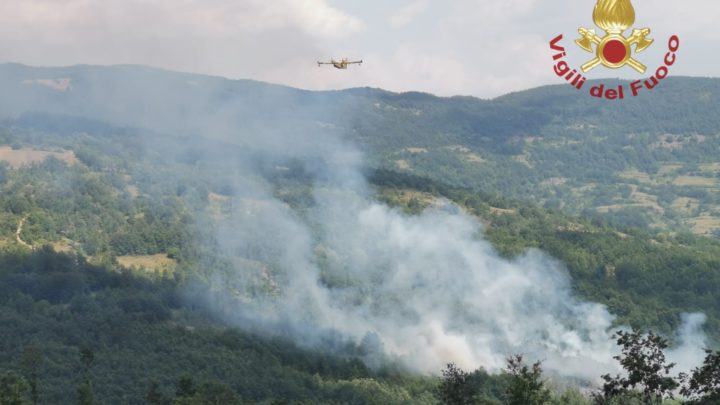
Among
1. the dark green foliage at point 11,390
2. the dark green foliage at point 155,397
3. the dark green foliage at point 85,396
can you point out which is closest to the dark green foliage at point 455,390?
the dark green foliage at point 11,390

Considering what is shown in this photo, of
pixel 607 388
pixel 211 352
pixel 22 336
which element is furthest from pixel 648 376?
pixel 22 336

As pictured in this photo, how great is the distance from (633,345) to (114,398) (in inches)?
3157

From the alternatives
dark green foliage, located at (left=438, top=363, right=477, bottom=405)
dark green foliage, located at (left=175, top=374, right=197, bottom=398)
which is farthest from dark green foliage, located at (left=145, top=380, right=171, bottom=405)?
dark green foliage, located at (left=438, top=363, right=477, bottom=405)

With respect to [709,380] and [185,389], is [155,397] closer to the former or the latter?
[185,389]

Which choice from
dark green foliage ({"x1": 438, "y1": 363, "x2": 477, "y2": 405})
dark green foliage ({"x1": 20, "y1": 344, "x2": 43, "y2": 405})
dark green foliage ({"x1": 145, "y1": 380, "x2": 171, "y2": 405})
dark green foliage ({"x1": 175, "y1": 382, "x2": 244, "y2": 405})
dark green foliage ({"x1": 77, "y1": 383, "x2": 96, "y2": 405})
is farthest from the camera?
dark green foliage ({"x1": 20, "y1": 344, "x2": 43, "y2": 405})

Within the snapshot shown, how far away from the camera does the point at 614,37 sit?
307ft

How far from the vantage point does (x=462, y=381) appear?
320ft

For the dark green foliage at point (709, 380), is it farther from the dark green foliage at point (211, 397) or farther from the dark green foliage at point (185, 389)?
the dark green foliage at point (185, 389)

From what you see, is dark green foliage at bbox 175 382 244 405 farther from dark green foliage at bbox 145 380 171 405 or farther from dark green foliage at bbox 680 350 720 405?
dark green foliage at bbox 680 350 720 405

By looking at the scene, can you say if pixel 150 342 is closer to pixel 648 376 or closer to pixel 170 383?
pixel 170 383

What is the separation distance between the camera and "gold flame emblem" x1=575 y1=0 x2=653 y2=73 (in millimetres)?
92625

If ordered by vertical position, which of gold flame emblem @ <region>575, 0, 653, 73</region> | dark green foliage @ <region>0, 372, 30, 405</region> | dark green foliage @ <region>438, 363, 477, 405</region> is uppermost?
gold flame emblem @ <region>575, 0, 653, 73</region>

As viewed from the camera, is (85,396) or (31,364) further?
(31,364)

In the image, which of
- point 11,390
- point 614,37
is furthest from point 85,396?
point 614,37
